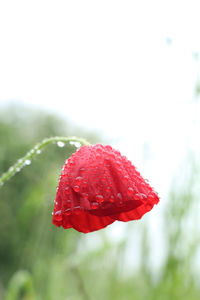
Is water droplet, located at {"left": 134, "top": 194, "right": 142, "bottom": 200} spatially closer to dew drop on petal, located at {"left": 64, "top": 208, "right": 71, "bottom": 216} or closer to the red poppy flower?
the red poppy flower

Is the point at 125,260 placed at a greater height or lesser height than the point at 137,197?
greater

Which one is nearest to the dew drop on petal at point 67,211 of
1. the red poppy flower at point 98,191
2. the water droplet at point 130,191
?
the red poppy flower at point 98,191

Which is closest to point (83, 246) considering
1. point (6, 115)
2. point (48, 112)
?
point (6, 115)

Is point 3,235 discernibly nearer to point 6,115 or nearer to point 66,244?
point 6,115

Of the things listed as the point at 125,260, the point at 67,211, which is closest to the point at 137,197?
the point at 67,211

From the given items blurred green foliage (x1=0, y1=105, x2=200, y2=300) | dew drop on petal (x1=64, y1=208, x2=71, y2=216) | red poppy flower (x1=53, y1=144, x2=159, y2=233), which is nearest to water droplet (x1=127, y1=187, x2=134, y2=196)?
red poppy flower (x1=53, y1=144, x2=159, y2=233)

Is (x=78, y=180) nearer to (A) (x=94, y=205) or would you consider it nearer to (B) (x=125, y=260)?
(A) (x=94, y=205)

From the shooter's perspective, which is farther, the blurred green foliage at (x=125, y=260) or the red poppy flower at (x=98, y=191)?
the blurred green foliage at (x=125, y=260)

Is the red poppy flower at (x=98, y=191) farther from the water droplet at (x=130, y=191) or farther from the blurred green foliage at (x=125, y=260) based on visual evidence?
the blurred green foliage at (x=125, y=260)
